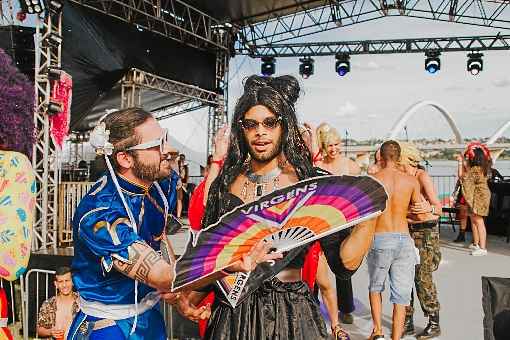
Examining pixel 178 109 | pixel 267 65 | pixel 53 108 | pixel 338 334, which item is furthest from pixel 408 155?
pixel 178 109

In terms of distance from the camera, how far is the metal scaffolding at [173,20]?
11352mm

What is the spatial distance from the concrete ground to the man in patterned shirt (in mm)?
2250

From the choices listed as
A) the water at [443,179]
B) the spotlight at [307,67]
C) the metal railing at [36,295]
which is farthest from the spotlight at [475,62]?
the metal railing at [36,295]

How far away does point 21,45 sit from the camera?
8.84m

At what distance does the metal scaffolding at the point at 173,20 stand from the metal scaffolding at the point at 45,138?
2781mm

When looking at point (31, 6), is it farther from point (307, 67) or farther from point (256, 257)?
point (307, 67)

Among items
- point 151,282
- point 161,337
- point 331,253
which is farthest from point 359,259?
point 161,337

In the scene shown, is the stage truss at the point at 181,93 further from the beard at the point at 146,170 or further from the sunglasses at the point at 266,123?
the sunglasses at the point at 266,123

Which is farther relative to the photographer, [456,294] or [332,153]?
[456,294]

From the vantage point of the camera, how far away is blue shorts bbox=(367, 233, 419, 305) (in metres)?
3.96

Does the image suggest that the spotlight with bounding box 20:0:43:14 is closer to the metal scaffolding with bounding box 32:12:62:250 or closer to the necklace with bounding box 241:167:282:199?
the metal scaffolding with bounding box 32:12:62:250

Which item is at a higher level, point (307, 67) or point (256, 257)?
point (307, 67)

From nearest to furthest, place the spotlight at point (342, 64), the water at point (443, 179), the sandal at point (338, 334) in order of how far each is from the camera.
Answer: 1. the sandal at point (338, 334)
2. the water at point (443, 179)
3. the spotlight at point (342, 64)

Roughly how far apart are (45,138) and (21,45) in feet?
7.17
